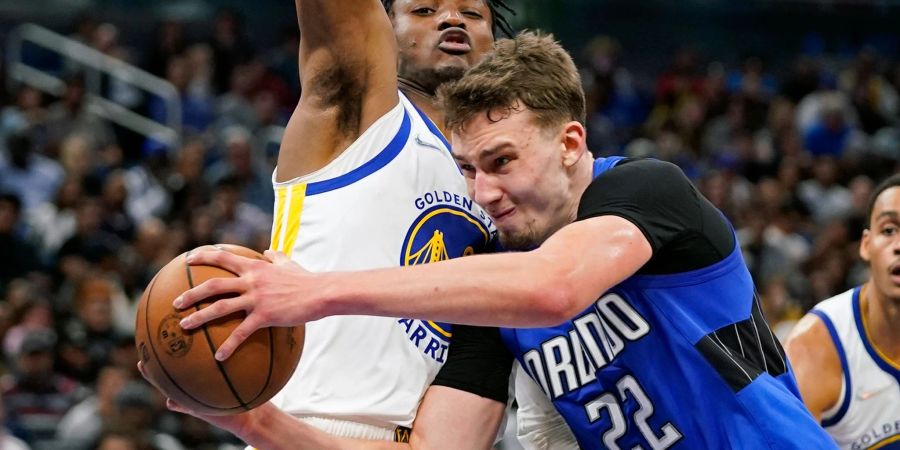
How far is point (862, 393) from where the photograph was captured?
5.50 m

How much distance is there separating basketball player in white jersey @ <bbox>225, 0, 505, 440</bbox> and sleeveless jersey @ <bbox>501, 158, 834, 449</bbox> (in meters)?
0.64

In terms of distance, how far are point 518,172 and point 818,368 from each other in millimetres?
2597

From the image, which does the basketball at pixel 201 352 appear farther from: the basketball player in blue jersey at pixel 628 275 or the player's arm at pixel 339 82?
the player's arm at pixel 339 82

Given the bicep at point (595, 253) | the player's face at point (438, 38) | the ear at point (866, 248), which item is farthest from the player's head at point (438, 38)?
the ear at point (866, 248)

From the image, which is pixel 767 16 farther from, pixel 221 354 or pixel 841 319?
pixel 221 354

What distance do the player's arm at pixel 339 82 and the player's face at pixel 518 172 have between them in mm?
557

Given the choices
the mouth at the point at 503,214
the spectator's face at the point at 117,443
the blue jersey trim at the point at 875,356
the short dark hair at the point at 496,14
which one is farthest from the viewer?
the spectator's face at the point at 117,443

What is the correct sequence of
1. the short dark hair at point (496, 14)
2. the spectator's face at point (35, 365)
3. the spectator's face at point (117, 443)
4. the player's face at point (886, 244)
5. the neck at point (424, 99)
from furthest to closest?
1. the spectator's face at point (35, 365)
2. the spectator's face at point (117, 443)
3. the player's face at point (886, 244)
4. the short dark hair at point (496, 14)
5. the neck at point (424, 99)

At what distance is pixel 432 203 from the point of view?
4.11 metres

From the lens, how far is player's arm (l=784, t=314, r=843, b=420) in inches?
215

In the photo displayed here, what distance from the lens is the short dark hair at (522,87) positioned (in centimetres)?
350

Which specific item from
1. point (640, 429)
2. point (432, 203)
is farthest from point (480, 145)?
point (640, 429)

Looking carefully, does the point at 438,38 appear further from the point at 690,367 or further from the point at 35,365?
the point at 35,365

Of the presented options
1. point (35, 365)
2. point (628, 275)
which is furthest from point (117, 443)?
point (628, 275)
